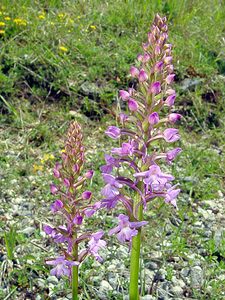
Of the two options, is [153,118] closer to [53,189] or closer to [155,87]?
[155,87]

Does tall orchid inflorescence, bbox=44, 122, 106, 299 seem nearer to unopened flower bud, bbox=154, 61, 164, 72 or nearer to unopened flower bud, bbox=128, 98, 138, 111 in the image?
unopened flower bud, bbox=128, 98, 138, 111

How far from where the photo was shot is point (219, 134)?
530cm

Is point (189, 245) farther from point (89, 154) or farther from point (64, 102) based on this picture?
point (64, 102)

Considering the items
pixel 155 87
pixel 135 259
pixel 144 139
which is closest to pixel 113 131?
pixel 144 139

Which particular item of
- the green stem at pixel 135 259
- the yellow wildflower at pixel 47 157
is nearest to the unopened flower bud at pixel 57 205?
the green stem at pixel 135 259

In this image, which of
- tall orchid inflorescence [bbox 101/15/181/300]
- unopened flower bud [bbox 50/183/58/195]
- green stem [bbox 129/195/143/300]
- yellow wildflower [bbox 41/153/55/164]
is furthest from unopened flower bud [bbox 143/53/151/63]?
yellow wildflower [bbox 41/153/55/164]

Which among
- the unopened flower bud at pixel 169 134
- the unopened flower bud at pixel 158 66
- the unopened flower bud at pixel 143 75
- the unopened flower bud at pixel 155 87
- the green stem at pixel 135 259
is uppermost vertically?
the unopened flower bud at pixel 158 66

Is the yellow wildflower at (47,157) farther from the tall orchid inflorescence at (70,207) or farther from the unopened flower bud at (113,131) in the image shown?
the unopened flower bud at (113,131)

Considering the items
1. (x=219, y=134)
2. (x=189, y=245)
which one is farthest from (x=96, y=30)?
(x=189, y=245)

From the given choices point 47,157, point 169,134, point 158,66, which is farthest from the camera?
point 47,157

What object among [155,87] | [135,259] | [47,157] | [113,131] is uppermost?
[155,87]

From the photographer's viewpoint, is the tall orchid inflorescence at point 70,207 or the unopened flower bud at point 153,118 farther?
the tall orchid inflorescence at point 70,207

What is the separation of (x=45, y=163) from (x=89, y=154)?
401mm

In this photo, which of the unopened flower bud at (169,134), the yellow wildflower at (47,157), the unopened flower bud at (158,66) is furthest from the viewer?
the yellow wildflower at (47,157)
